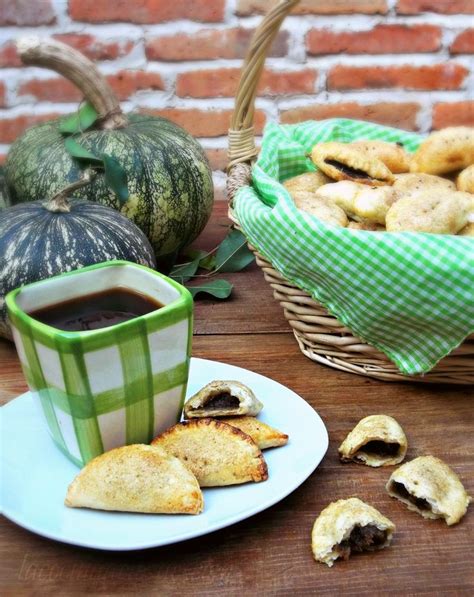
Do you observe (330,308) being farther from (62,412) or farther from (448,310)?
(62,412)

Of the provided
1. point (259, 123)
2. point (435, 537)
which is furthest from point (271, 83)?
point (435, 537)

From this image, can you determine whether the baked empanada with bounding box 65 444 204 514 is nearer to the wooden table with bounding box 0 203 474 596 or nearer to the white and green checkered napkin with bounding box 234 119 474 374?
the wooden table with bounding box 0 203 474 596

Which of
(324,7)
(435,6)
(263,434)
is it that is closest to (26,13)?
(324,7)

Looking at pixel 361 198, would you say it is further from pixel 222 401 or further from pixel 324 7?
pixel 324 7

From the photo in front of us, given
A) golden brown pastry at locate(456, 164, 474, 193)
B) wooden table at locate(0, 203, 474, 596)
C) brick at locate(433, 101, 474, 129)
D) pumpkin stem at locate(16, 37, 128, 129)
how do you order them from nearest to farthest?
1. wooden table at locate(0, 203, 474, 596)
2. golden brown pastry at locate(456, 164, 474, 193)
3. pumpkin stem at locate(16, 37, 128, 129)
4. brick at locate(433, 101, 474, 129)

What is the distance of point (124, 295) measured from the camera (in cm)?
68

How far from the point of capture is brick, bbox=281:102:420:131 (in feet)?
5.26

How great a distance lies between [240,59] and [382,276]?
0.99 meters

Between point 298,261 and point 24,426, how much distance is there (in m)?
0.31

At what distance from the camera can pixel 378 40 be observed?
1.56m

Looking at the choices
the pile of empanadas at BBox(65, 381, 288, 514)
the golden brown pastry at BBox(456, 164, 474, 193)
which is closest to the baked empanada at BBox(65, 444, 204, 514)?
the pile of empanadas at BBox(65, 381, 288, 514)

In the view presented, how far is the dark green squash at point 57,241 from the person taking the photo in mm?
850

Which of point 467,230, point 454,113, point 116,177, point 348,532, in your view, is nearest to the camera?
point 348,532

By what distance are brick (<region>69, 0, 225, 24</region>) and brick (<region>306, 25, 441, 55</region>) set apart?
0.70 ft
